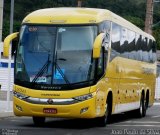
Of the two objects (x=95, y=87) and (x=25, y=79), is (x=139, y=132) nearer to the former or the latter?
(x=95, y=87)

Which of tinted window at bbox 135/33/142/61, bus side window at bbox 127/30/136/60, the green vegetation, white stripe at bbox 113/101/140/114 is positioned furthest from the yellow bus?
the green vegetation

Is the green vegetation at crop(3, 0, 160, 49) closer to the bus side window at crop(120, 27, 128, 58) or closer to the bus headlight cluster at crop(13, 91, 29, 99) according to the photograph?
the bus side window at crop(120, 27, 128, 58)

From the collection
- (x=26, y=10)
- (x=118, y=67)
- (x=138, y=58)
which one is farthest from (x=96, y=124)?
(x=26, y=10)

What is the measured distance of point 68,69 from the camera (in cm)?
1756

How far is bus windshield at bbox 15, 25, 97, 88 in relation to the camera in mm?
17562

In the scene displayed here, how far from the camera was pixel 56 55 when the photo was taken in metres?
17.8

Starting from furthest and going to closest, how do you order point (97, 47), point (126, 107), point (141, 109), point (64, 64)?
point (141, 109) < point (126, 107) < point (64, 64) < point (97, 47)

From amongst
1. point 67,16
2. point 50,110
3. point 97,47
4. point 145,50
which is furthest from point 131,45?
point 50,110

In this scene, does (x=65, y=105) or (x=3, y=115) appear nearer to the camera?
(x=65, y=105)

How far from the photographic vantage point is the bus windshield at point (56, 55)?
17.6 metres

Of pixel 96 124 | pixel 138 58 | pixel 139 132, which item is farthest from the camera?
Result: pixel 138 58

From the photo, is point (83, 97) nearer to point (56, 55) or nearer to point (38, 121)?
point (56, 55)

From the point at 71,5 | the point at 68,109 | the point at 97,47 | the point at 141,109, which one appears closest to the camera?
the point at 97,47

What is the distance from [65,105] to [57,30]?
7.36 feet
